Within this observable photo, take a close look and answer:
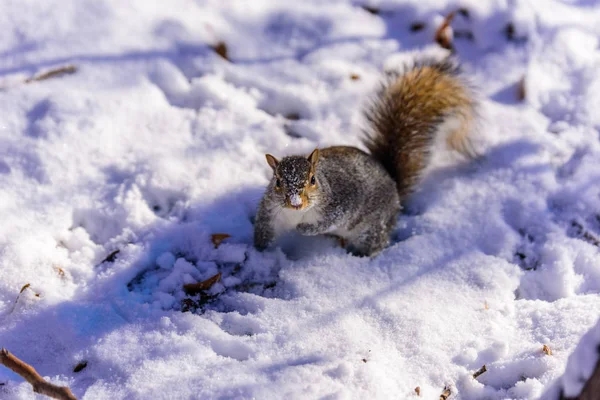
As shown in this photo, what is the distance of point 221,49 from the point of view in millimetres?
3018

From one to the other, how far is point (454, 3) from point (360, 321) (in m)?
2.44

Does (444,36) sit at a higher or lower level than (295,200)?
higher

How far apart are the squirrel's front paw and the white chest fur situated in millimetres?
15

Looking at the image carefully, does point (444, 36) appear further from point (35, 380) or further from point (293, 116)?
point (35, 380)

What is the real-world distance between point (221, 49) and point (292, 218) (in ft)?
4.47

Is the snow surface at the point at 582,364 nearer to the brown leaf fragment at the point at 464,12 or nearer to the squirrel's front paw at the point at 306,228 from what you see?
the squirrel's front paw at the point at 306,228

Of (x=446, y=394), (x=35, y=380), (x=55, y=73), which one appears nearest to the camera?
(x=35, y=380)

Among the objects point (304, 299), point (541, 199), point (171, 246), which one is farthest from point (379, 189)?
point (171, 246)

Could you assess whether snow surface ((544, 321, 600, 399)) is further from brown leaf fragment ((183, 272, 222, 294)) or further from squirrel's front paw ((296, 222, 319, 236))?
brown leaf fragment ((183, 272, 222, 294))

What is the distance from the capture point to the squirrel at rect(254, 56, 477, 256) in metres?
2.12

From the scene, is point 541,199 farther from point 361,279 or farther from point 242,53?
point 242,53

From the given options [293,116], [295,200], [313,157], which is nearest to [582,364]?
[295,200]

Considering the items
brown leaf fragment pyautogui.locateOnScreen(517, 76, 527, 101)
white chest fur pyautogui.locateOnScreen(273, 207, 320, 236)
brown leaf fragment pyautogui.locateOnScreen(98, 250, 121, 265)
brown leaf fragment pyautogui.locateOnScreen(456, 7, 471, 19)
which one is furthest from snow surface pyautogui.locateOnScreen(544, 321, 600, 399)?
brown leaf fragment pyautogui.locateOnScreen(456, 7, 471, 19)

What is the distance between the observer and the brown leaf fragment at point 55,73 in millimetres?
2668
